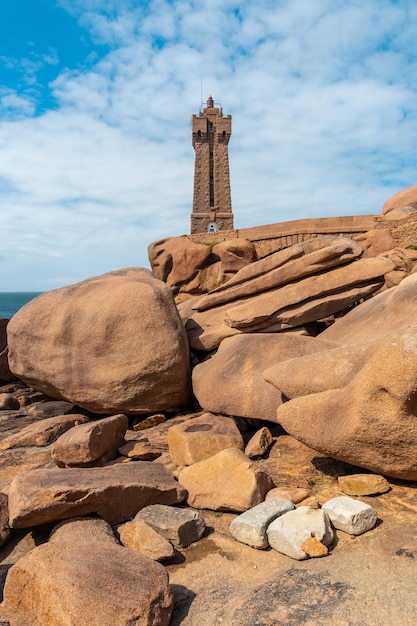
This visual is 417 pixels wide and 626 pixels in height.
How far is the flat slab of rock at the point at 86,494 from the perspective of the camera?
434 cm

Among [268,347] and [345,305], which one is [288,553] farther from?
[345,305]

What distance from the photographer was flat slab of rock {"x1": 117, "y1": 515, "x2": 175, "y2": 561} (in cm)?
398

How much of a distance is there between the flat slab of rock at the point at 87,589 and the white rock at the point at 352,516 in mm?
1786

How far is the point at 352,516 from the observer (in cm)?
408

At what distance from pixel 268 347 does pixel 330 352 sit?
1.84 metres

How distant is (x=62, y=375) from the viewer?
8.77 metres

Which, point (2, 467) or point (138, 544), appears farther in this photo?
point (2, 467)

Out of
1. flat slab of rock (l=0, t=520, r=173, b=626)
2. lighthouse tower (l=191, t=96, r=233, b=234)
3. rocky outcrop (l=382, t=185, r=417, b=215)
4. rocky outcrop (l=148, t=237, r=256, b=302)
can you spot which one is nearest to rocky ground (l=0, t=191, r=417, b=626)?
flat slab of rock (l=0, t=520, r=173, b=626)

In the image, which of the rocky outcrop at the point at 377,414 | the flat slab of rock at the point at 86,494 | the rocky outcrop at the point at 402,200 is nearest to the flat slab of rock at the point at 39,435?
the flat slab of rock at the point at 86,494

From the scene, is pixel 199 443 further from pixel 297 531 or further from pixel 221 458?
pixel 297 531

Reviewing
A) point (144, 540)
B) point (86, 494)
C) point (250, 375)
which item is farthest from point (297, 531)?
point (250, 375)

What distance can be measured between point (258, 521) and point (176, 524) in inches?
32.3

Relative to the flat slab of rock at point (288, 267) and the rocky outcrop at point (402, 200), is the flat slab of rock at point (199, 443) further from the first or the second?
the rocky outcrop at point (402, 200)

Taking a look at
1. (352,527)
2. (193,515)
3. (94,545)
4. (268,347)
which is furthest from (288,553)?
(268,347)
